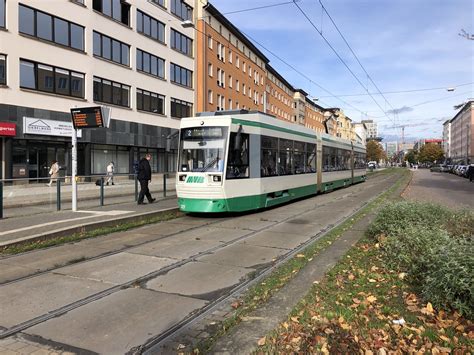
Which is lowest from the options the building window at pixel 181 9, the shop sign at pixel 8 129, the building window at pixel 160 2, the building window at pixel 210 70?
the shop sign at pixel 8 129

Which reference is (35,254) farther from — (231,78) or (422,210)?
(231,78)

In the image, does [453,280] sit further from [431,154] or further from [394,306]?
[431,154]

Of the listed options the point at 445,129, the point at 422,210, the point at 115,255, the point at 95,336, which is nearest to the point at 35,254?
the point at 115,255

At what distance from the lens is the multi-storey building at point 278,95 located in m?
72.1

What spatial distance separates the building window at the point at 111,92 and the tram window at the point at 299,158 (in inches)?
697

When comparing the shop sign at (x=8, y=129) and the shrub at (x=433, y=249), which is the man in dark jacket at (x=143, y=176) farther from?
the shop sign at (x=8, y=129)

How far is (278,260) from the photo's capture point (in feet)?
25.0

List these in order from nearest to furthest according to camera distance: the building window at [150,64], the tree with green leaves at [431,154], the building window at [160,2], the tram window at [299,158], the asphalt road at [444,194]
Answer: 1. the asphalt road at [444,194]
2. the tram window at [299,158]
3. the building window at [150,64]
4. the building window at [160,2]
5. the tree with green leaves at [431,154]

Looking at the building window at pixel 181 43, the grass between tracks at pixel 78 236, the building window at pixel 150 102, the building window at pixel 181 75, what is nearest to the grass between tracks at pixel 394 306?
the grass between tracks at pixel 78 236

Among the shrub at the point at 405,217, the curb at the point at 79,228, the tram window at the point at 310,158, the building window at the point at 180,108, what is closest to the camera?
the shrub at the point at 405,217

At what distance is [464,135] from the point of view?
121 meters

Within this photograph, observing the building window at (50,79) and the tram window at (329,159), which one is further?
the building window at (50,79)

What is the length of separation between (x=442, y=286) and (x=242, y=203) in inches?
A: 361

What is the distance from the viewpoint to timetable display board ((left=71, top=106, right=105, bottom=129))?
12797 mm
